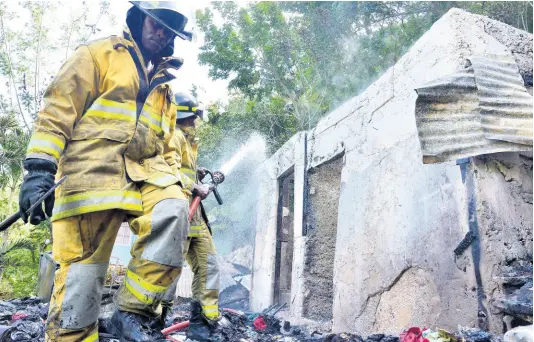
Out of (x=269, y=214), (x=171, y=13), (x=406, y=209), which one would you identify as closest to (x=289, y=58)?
(x=269, y=214)

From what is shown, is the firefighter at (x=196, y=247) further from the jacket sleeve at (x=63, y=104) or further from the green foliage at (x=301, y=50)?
the green foliage at (x=301, y=50)

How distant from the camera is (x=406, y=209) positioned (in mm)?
3521

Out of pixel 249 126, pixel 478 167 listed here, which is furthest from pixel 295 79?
pixel 478 167

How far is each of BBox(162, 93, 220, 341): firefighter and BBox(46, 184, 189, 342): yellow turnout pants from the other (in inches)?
62.6

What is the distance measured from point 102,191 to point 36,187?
0.28 metres

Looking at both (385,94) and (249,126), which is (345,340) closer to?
(385,94)

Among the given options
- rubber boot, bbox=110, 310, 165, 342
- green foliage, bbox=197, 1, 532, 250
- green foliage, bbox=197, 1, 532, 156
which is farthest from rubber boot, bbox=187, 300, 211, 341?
green foliage, bbox=197, 1, 532, 156

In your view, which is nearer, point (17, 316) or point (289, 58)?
point (17, 316)

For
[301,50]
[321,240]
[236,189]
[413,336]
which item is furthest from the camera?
[301,50]

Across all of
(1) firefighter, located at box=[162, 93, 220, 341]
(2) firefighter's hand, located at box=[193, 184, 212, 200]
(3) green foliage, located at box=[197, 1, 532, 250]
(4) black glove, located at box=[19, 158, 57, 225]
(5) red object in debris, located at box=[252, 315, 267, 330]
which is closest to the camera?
(4) black glove, located at box=[19, 158, 57, 225]

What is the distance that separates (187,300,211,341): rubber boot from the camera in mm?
3395

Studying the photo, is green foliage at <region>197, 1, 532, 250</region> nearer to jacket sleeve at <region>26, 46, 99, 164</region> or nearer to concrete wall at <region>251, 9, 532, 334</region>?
concrete wall at <region>251, 9, 532, 334</region>

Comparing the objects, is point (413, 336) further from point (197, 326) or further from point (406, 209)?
point (197, 326)

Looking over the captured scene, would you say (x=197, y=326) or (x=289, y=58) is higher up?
(x=289, y=58)
